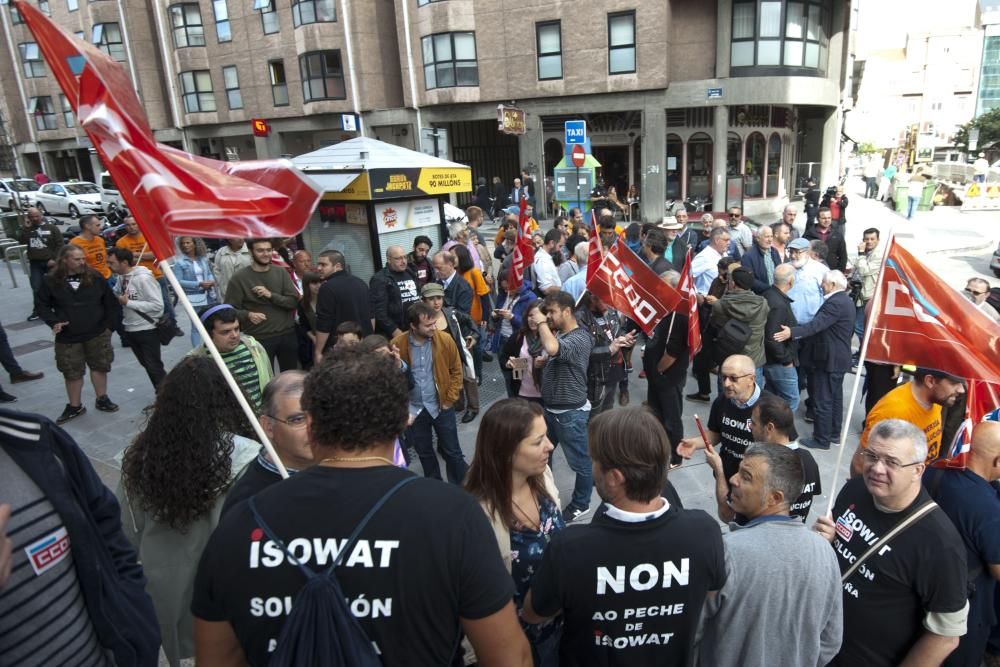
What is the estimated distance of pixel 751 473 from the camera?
245 centimetres

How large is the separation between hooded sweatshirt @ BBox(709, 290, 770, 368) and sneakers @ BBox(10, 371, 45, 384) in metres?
8.75

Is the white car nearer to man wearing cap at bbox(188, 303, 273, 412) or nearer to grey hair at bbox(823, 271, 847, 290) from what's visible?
man wearing cap at bbox(188, 303, 273, 412)

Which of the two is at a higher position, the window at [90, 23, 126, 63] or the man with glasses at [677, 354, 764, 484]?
the window at [90, 23, 126, 63]

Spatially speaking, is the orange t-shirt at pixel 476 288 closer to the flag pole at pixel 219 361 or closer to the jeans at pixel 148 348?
the jeans at pixel 148 348

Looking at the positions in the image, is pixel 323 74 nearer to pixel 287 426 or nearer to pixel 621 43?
pixel 621 43

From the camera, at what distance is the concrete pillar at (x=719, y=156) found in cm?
2180

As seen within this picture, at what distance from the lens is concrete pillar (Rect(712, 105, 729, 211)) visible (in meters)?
21.8

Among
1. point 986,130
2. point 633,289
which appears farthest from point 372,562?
point 986,130

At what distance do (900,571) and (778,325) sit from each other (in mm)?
3681

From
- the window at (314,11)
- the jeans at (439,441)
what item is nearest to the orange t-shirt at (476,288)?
the jeans at (439,441)

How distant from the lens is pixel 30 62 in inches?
1490

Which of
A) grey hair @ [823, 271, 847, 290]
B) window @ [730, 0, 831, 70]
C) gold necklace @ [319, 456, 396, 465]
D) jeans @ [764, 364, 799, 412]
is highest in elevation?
window @ [730, 0, 831, 70]

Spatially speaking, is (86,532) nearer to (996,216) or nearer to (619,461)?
(619,461)

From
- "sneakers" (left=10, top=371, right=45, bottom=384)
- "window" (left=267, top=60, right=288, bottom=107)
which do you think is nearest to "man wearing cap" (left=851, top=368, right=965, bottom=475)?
"sneakers" (left=10, top=371, right=45, bottom=384)
